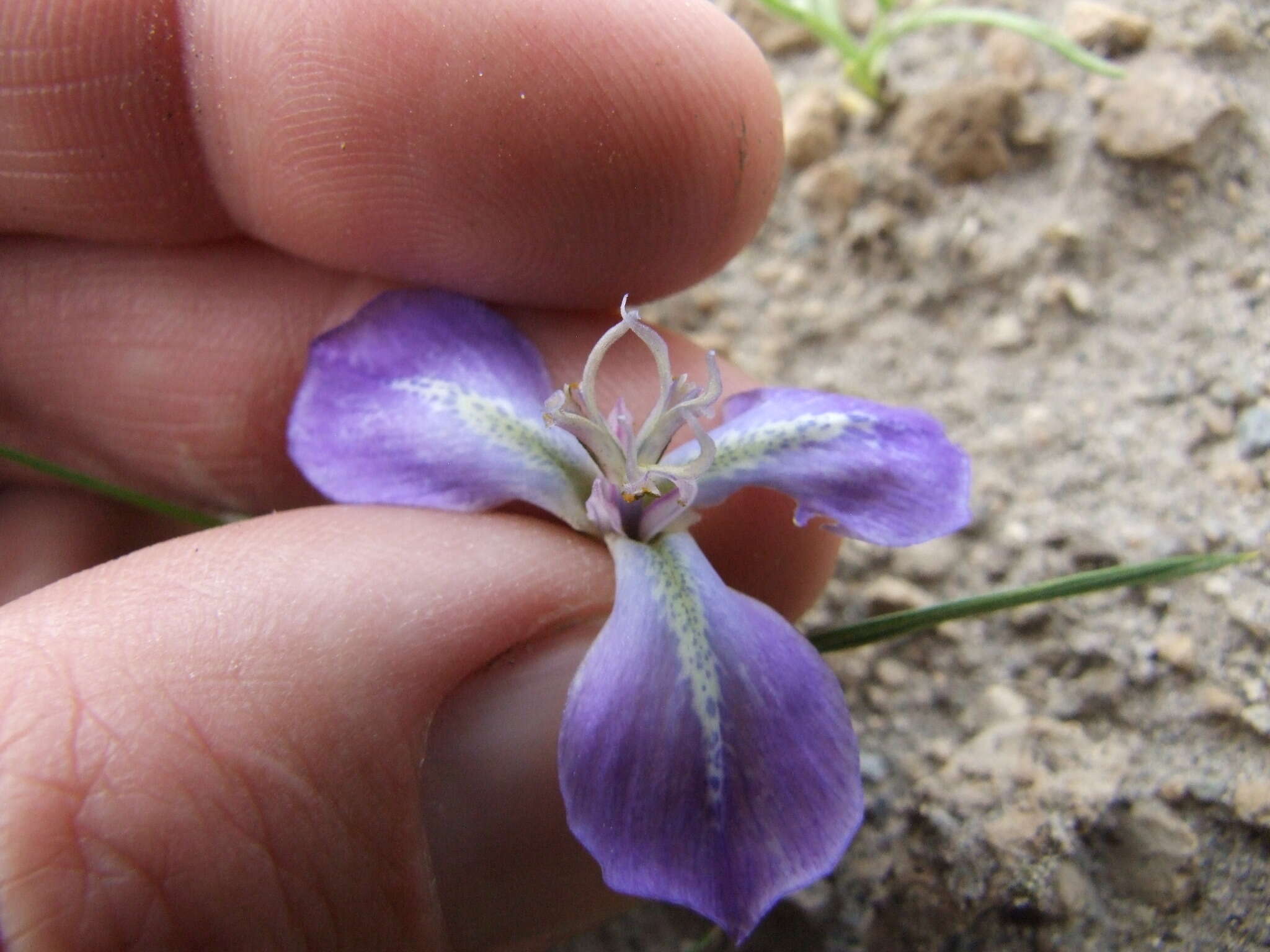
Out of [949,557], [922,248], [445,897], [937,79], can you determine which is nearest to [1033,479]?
[949,557]

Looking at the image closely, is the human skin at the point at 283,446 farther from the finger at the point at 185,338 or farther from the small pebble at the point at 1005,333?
the small pebble at the point at 1005,333

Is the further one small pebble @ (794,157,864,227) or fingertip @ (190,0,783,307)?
small pebble @ (794,157,864,227)

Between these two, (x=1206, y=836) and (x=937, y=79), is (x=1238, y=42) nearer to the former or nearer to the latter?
(x=937, y=79)

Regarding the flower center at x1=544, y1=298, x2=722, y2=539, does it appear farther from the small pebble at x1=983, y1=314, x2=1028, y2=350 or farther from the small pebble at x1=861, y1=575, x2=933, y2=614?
the small pebble at x1=983, y1=314, x2=1028, y2=350

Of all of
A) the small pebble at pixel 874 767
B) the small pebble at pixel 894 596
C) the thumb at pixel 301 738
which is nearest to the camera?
the thumb at pixel 301 738

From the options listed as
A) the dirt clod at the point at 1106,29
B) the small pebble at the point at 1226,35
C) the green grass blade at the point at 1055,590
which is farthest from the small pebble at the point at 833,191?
the green grass blade at the point at 1055,590

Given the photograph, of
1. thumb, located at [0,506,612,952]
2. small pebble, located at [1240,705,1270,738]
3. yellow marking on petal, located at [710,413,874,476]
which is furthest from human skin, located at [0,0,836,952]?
small pebble, located at [1240,705,1270,738]

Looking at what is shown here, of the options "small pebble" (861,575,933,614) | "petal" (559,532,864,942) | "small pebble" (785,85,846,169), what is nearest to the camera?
"petal" (559,532,864,942)
